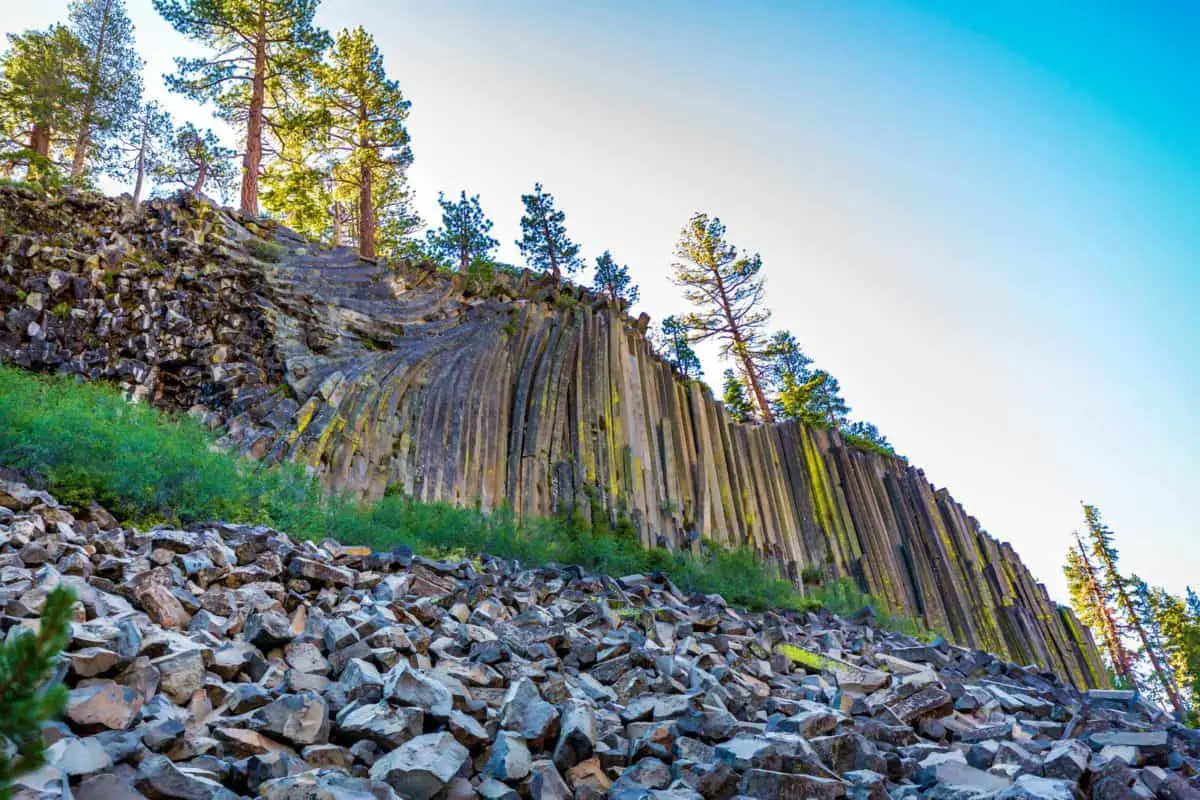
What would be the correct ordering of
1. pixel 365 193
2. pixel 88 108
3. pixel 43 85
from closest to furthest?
pixel 365 193
pixel 43 85
pixel 88 108

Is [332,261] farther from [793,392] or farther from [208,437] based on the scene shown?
[793,392]

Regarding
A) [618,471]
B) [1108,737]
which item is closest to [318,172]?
[618,471]

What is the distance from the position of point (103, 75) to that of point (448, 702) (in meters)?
37.5

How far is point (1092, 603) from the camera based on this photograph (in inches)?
1442

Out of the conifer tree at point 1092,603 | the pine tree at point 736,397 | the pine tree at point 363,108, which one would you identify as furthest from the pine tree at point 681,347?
the conifer tree at point 1092,603

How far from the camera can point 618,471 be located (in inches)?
535

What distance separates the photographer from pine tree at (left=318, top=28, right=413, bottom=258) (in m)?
24.3

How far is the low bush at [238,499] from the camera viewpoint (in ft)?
20.8

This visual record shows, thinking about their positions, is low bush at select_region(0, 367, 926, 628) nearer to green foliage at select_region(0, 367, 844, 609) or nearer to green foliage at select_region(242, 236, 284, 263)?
green foliage at select_region(0, 367, 844, 609)

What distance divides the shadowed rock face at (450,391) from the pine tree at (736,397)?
9.69m

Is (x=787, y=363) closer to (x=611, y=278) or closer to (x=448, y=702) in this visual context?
(x=611, y=278)

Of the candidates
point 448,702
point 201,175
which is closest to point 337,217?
point 201,175

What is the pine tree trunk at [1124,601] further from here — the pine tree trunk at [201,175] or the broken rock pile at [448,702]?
the pine tree trunk at [201,175]

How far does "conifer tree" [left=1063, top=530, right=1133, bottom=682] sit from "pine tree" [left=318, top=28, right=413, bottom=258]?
3749cm
